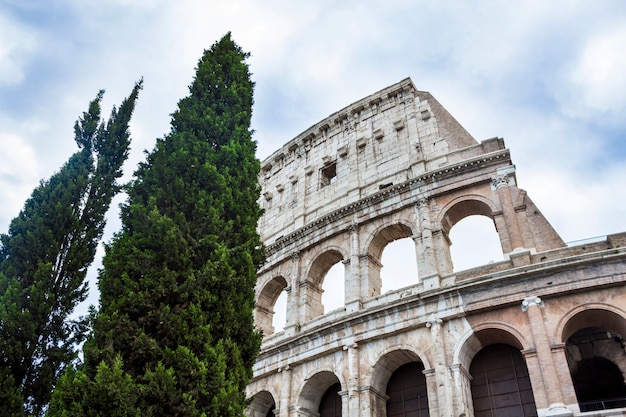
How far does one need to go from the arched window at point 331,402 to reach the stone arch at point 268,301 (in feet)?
12.5

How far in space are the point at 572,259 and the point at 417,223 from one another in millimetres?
4739

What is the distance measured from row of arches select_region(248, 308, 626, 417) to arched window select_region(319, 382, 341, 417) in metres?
0.79

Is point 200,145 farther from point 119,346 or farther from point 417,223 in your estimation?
point 417,223

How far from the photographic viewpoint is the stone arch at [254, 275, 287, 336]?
63.0 ft

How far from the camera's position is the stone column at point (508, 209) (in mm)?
14273

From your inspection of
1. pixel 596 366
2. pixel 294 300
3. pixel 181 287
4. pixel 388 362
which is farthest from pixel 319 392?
pixel 181 287

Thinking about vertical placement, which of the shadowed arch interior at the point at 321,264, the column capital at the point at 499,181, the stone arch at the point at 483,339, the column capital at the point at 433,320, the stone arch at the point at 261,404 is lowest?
the stone arch at the point at 261,404

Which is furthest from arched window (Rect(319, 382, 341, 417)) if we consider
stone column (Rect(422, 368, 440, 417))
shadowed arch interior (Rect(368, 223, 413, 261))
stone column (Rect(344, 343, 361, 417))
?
shadowed arch interior (Rect(368, 223, 413, 261))

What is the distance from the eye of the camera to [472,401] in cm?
1314

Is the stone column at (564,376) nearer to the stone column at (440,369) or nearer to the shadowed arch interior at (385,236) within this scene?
the stone column at (440,369)

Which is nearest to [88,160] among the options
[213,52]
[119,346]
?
[213,52]

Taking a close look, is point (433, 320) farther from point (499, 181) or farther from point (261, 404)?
point (261, 404)

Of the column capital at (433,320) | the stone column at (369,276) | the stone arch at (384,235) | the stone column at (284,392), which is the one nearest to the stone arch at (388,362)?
the column capital at (433,320)

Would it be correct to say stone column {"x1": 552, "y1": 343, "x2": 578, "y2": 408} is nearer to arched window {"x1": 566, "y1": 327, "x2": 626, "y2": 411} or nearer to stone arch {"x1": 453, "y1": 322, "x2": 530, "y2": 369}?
stone arch {"x1": 453, "y1": 322, "x2": 530, "y2": 369}
